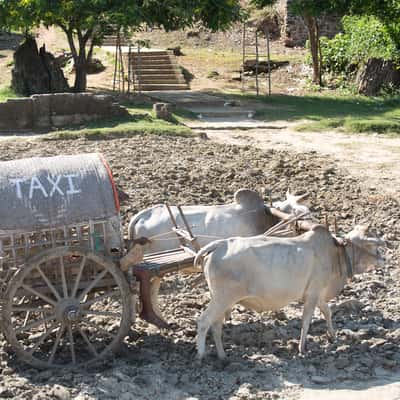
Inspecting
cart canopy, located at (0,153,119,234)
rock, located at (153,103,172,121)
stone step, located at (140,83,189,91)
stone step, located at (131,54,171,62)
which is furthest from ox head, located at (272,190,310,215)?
stone step, located at (131,54,171,62)

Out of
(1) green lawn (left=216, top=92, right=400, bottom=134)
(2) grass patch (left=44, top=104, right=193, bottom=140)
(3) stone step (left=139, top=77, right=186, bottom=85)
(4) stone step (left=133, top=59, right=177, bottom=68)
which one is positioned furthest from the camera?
(4) stone step (left=133, top=59, right=177, bottom=68)

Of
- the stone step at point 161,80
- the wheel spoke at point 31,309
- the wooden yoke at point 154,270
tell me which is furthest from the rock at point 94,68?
the wheel spoke at point 31,309

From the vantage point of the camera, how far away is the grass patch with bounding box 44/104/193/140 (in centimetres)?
1548

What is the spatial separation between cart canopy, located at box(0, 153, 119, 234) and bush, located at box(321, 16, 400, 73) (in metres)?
17.5

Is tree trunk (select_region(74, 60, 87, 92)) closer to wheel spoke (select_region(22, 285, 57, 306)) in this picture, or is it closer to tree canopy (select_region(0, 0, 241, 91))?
tree canopy (select_region(0, 0, 241, 91))

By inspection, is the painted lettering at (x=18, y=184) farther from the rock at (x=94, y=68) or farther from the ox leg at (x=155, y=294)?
the rock at (x=94, y=68)

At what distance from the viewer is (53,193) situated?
6.57 meters

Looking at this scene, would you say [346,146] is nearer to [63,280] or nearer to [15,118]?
[15,118]

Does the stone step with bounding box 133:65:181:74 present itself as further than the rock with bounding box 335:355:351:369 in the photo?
Yes

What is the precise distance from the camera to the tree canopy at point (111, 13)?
19453 mm

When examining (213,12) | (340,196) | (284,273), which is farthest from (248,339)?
(213,12)

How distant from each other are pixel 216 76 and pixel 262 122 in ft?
28.7

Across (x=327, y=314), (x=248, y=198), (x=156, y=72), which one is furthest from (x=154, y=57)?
(x=327, y=314)

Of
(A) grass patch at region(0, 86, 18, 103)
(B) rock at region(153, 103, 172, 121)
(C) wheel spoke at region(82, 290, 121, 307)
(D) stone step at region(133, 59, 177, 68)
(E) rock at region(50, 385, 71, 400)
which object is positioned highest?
(D) stone step at region(133, 59, 177, 68)
